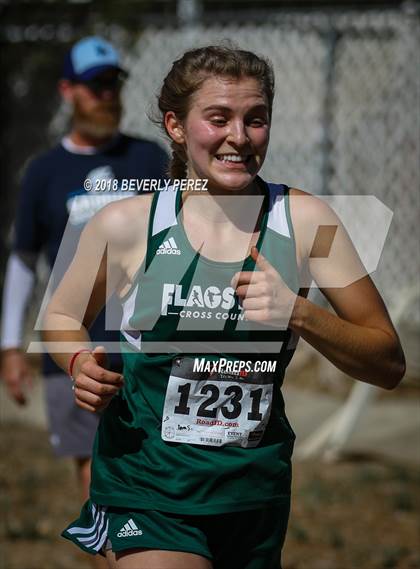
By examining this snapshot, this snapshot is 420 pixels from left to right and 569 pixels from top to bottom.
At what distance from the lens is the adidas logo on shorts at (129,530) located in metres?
2.78

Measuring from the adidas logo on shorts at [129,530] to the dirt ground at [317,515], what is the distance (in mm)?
2160

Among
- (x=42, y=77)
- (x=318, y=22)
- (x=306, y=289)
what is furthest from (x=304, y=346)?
(x=306, y=289)

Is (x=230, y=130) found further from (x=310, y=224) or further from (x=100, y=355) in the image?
(x=100, y=355)

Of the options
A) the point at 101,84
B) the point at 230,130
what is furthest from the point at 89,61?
the point at 230,130

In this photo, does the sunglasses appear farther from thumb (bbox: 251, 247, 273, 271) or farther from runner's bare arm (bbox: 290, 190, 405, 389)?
thumb (bbox: 251, 247, 273, 271)

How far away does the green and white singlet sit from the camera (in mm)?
2730

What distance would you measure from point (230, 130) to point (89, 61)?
215 centimetres

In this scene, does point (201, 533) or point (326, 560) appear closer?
point (201, 533)

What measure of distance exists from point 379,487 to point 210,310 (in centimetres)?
324

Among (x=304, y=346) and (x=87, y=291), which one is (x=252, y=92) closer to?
(x=87, y=291)

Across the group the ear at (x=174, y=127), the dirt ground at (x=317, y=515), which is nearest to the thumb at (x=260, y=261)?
the ear at (x=174, y=127)

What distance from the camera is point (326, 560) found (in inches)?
191

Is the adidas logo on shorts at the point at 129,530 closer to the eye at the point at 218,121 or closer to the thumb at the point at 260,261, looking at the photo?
the thumb at the point at 260,261

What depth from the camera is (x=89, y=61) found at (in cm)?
471
